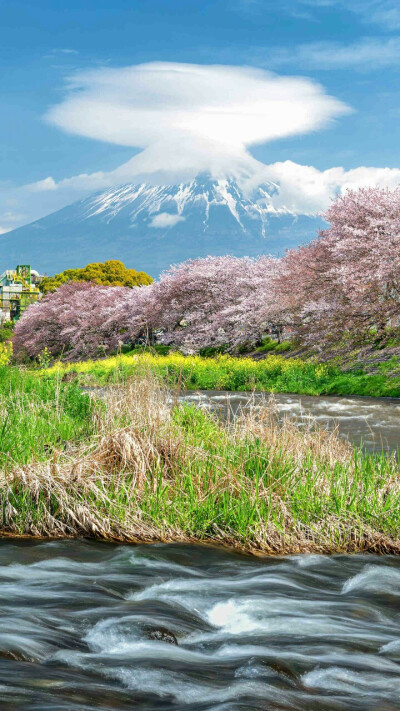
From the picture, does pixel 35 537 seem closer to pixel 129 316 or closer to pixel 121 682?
pixel 121 682

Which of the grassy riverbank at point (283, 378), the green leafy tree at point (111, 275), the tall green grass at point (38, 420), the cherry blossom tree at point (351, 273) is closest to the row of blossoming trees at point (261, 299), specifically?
the cherry blossom tree at point (351, 273)

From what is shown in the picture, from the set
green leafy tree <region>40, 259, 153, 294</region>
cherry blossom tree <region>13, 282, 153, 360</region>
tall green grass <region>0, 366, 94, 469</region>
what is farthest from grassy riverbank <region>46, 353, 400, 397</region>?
green leafy tree <region>40, 259, 153, 294</region>

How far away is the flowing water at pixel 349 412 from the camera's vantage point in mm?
15261

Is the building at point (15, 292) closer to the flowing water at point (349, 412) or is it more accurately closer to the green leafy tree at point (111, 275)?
the green leafy tree at point (111, 275)

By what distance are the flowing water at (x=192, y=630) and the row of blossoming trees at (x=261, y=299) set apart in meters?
7.10

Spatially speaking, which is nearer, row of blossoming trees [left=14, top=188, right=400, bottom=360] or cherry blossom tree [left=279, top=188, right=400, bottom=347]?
cherry blossom tree [left=279, top=188, right=400, bottom=347]

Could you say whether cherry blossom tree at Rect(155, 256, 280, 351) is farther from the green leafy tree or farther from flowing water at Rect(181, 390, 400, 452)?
the green leafy tree

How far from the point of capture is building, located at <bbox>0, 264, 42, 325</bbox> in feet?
311

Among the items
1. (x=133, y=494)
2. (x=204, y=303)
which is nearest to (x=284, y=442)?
(x=133, y=494)

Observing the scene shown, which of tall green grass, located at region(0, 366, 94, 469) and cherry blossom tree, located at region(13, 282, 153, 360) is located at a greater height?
cherry blossom tree, located at region(13, 282, 153, 360)

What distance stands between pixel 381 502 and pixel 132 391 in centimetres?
384

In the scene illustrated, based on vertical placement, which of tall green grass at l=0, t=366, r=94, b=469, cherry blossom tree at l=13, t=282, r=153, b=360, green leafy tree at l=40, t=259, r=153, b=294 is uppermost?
green leafy tree at l=40, t=259, r=153, b=294

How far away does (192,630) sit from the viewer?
4.96 meters

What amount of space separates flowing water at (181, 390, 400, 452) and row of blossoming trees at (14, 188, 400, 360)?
4.28 meters
